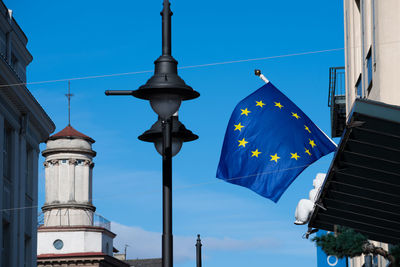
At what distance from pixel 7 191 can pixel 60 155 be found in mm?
39258

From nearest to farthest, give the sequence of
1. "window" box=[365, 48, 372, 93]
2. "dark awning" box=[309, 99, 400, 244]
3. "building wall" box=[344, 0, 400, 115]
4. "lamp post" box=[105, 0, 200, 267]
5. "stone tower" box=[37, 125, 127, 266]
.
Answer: "dark awning" box=[309, 99, 400, 244]
"lamp post" box=[105, 0, 200, 267]
"building wall" box=[344, 0, 400, 115]
"window" box=[365, 48, 372, 93]
"stone tower" box=[37, 125, 127, 266]

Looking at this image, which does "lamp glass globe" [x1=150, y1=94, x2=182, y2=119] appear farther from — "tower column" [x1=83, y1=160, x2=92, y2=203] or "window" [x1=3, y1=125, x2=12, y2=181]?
"tower column" [x1=83, y1=160, x2=92, y2=203]

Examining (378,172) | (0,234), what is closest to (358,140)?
(378,172)

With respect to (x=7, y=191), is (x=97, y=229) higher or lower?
higher

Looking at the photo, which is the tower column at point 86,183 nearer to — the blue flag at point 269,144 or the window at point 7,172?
the window at point 7,172

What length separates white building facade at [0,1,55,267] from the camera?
39.2 meters

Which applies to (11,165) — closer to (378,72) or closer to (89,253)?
(378,72)

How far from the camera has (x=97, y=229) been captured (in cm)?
8012

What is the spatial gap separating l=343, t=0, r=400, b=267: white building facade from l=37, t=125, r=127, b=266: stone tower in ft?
175

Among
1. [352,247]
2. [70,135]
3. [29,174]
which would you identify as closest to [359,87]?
[352,247]

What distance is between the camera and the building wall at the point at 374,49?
61.7ft

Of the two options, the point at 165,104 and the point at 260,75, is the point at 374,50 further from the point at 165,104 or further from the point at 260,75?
the point at 165,104

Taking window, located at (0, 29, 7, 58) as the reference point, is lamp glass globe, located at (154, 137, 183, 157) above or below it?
below

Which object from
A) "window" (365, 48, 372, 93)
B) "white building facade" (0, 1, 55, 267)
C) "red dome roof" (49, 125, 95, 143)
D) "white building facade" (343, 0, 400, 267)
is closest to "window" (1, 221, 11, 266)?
"white building facade" (0, 1, 55, 267)
